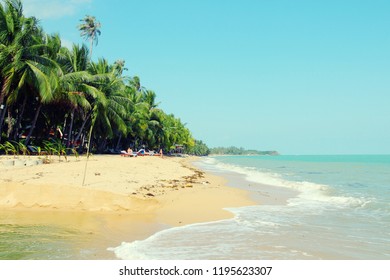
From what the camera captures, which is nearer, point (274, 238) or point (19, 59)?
point (274, 238)

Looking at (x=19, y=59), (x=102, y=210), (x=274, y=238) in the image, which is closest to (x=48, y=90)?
(x=19, y=59)

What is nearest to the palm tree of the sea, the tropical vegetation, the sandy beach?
the tropical vegetation

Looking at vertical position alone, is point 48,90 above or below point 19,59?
below

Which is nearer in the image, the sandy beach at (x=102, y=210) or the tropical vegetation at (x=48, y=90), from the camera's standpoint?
the sandy beach at (x=102, y=210)

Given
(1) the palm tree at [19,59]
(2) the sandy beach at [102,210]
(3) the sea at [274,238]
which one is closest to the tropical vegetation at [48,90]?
(1) the palm tree at [19,59]

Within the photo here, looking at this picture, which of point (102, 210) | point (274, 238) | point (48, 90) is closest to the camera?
point (274, 238)

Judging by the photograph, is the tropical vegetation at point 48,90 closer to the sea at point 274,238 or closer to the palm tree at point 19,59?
the palm tree at point 19,59

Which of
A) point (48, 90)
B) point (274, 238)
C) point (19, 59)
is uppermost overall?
point (19, 59)

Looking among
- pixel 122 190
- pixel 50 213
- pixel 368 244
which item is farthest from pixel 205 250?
pixel 122 190

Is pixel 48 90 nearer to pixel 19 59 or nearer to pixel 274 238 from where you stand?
pixel 19 59

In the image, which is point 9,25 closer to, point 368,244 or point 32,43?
point 32,43

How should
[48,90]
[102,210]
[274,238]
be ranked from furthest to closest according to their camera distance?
[48,90]
[102,210]
[274,238]
